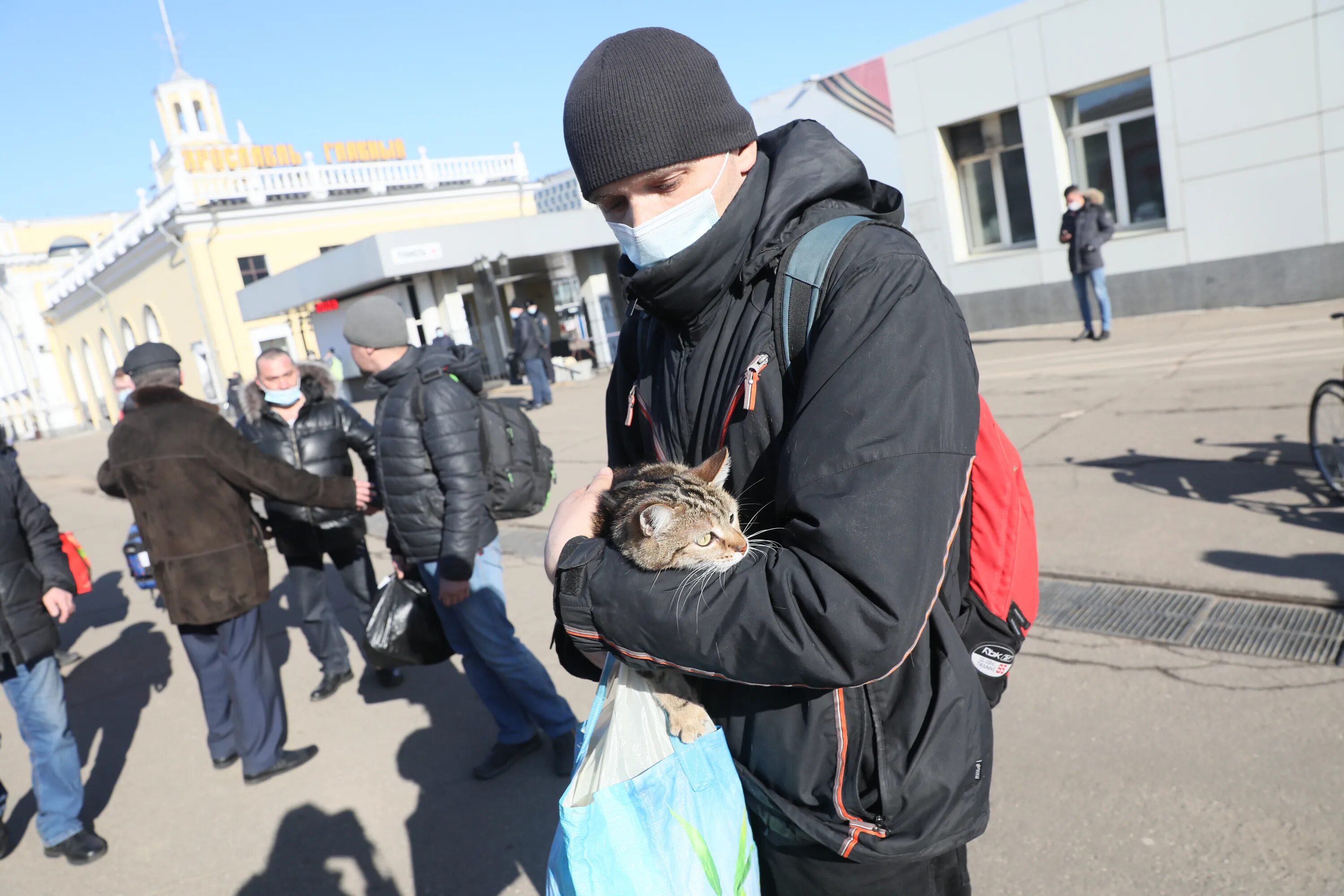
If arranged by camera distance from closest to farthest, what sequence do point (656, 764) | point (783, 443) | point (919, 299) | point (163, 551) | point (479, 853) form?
point (919, 299), point (783, 443), point (656, 764), point (479, 853), point (163, 551)

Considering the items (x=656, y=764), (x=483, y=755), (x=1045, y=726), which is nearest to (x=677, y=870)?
(x=656, y=764)

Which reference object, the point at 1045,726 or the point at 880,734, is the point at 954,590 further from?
the point at 1045,726

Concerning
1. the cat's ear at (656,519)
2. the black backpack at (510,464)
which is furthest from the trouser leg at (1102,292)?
the cat's ear at (656,519)

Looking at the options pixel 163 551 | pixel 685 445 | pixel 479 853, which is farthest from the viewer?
pixel 163 551

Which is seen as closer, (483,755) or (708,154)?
(708,154)

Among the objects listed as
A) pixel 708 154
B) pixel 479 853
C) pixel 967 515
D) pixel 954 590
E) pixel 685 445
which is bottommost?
pixel 479 853

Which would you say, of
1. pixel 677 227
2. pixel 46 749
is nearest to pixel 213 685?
pixel 46 749

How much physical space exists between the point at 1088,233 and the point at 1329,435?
8.12 metres

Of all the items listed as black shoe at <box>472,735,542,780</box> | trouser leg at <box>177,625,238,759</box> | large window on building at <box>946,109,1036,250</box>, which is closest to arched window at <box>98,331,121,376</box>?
large window on building at <box>946,109,1036,250</box>

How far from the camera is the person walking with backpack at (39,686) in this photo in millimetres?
4168

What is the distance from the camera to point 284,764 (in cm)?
479

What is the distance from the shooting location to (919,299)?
1312 millimetres

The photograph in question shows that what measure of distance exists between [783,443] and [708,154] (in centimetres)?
55

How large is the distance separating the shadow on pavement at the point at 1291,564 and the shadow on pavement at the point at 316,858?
4.73 metres
